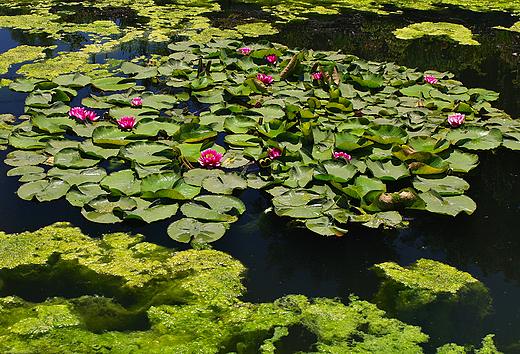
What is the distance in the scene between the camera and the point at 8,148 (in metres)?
3.14

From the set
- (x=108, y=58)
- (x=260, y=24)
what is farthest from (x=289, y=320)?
(x=260, y=24)

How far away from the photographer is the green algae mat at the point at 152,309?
1.73 meters

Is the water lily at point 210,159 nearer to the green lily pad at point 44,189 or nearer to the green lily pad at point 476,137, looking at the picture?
the green lily pad at point 44,189

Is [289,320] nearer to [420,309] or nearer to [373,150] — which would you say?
[420,309]

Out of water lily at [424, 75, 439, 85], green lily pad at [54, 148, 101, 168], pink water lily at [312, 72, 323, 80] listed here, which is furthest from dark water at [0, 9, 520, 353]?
pink water lily at [312, 72, 323, 80]

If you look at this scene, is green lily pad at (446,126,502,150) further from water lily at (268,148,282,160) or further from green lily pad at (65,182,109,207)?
green lily pad at (65,182,109,207)

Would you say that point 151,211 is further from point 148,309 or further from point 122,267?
point 148,309

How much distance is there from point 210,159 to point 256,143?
0.49m

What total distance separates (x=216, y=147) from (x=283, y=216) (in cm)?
90

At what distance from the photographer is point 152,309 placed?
6.25 feet

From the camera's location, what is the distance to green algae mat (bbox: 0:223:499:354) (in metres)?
1.73

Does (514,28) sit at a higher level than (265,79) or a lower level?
higher

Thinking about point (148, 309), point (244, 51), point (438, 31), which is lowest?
point (148, 309)

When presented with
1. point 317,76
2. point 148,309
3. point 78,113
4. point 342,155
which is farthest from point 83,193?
point 317,76
